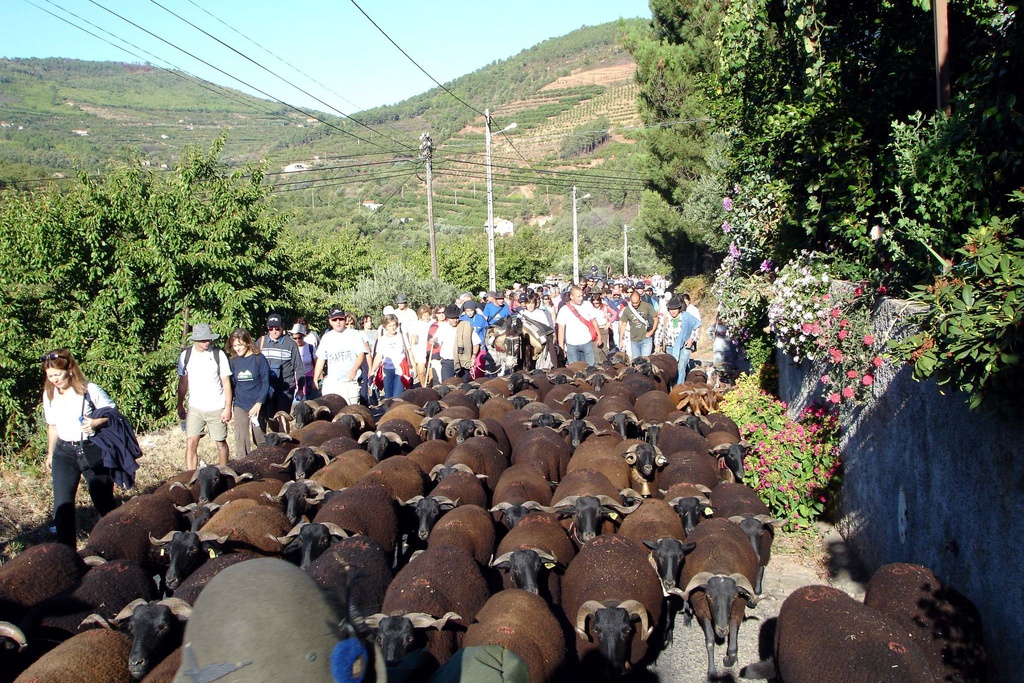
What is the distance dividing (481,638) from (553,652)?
1.68ft

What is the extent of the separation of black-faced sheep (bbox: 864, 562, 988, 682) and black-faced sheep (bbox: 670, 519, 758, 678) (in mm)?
994

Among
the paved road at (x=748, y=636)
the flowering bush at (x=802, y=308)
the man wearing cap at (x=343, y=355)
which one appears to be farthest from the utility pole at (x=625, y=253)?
the paved road at (x=748, y=636)

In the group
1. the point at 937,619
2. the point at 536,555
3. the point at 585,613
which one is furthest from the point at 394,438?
the point at 937,619

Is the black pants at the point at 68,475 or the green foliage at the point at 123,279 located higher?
the green foliage at the point at 123,279

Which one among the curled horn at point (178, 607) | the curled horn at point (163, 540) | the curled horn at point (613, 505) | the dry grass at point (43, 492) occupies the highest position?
the curled horn at point (178, 607)

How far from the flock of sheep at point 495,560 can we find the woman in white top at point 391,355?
9.60ft

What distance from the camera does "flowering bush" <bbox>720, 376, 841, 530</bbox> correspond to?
7762mm

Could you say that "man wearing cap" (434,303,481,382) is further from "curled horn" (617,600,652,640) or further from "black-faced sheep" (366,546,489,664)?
"curled horn" (617,600,652,640)

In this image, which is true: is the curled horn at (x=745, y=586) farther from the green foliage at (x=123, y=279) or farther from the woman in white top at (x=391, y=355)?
the green foliage at (x=123, y=279)

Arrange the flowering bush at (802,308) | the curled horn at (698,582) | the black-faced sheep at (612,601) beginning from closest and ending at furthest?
the black-faced sheep at (612,601)
the curled horn at (698,582)
the flowering bush at (802,308)

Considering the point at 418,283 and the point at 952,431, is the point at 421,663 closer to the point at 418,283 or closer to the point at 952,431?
the point at 952,431

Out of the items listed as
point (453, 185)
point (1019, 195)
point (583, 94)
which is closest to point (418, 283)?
point (1019, 195)

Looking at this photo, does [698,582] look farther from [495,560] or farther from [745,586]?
[495,560]

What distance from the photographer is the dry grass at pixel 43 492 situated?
8188mm
